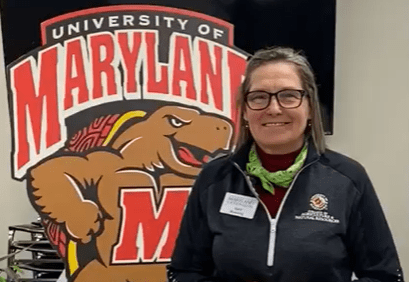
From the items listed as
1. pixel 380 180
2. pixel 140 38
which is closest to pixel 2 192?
pixel 140 38

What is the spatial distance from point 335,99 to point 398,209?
55 centimetres

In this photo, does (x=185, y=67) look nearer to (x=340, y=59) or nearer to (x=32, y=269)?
(x=340, y=59)

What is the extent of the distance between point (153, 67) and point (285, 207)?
3.06 feet

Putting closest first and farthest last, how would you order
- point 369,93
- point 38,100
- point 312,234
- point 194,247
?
1. point 312,234
2. point 194,247
3. point 38,100
4. point 369,93

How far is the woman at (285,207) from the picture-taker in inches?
42.4

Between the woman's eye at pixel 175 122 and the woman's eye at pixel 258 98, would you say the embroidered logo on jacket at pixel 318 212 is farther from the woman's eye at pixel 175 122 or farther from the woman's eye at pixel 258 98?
the woman's eye at pixel 175 122

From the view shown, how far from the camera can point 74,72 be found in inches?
71.1

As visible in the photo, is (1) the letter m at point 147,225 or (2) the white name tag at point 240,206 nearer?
(2) the white name tag at point 240,206

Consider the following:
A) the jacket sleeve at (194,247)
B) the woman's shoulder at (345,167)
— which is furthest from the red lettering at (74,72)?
the woman's shoulder at (345,167)

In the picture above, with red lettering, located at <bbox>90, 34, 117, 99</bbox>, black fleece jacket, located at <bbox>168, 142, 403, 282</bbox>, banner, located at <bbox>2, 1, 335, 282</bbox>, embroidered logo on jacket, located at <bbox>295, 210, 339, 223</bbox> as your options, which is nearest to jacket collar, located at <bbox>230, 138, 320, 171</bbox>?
black fleece jacket, located at <bbox>168, 142, 403, 282</bbox>

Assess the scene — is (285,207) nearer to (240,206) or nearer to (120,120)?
(240,206)

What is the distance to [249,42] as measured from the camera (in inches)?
72.9

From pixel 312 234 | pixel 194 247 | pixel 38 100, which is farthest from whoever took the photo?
pixel 38 100

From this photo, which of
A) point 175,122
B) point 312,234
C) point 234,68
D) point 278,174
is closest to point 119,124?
point 175,122
